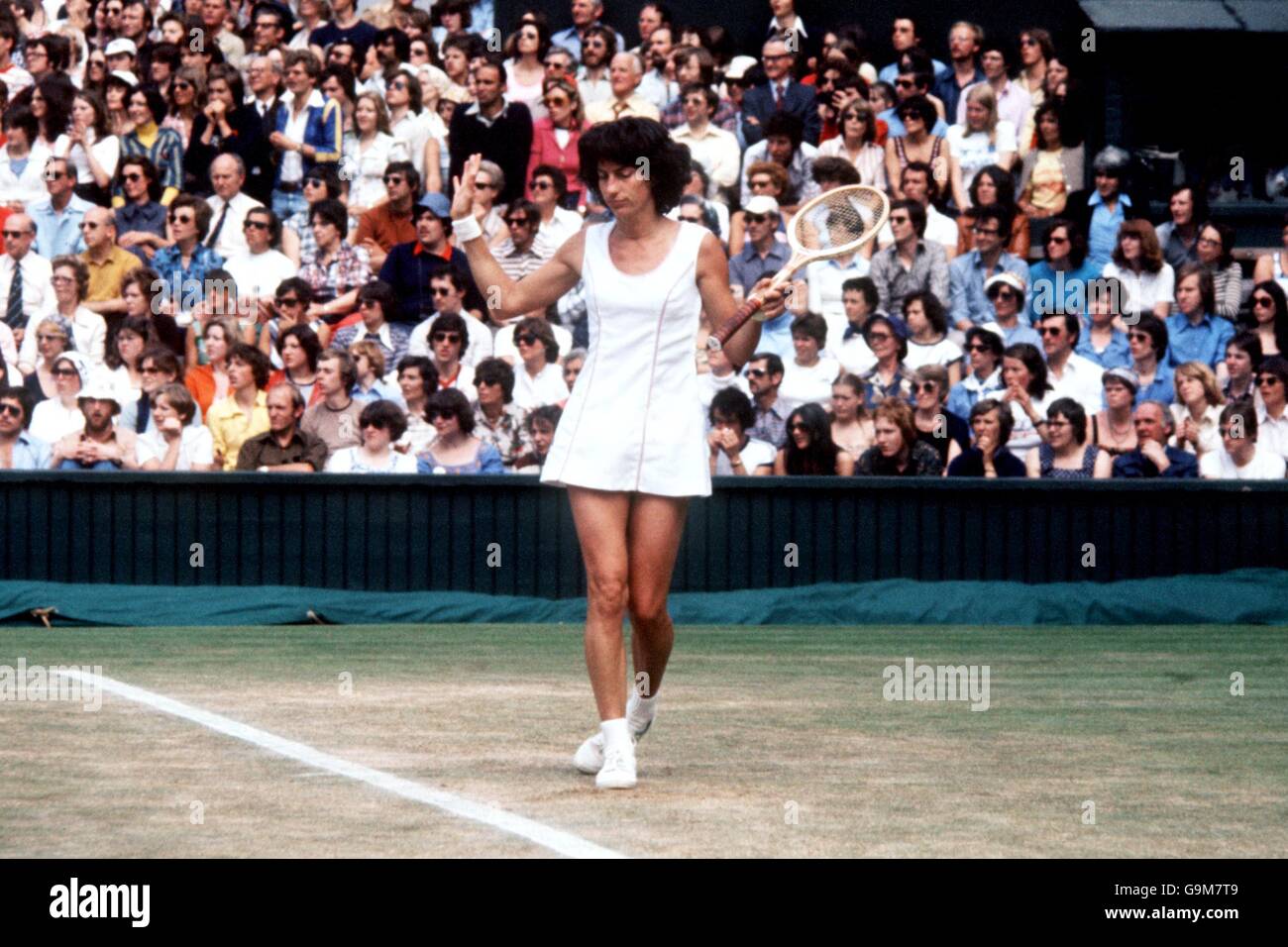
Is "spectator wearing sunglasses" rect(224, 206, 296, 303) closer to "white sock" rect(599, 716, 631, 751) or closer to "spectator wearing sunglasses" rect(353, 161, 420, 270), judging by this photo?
"spectator wearing sunglasses" rect(353, 161, 420, 270)

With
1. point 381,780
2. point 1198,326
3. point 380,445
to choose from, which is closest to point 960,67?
point 1198,326

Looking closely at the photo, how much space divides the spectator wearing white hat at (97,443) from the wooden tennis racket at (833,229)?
22.1ft

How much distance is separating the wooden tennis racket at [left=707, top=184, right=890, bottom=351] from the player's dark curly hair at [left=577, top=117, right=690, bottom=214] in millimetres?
471

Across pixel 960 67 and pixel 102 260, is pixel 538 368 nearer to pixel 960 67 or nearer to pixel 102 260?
pixel 102 260

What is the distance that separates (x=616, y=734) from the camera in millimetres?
6910

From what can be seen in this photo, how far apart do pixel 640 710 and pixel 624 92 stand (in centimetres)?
1020

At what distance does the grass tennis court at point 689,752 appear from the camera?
6.02 m

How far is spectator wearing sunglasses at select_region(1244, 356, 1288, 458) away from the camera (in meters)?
14.3

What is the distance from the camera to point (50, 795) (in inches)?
264

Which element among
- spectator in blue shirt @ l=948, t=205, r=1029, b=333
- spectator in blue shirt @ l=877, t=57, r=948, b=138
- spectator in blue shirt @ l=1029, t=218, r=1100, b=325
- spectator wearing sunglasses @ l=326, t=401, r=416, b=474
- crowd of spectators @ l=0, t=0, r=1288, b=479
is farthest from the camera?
spectator in blue shirt @ l=877, t=57, r=948, b=138

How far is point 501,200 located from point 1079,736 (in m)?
9.19

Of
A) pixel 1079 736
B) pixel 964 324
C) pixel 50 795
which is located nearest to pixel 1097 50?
pixel 964 324

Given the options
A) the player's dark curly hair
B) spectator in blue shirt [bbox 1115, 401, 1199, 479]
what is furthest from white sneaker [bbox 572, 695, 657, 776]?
spectator in blue shirt [bbox 1115, 401, 1199, 479]

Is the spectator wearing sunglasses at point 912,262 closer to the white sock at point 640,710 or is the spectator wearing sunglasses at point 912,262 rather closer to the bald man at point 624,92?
the bald man at point 624,92
